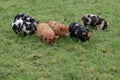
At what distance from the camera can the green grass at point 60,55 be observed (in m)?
5.64

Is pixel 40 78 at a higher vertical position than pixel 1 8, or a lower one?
lower

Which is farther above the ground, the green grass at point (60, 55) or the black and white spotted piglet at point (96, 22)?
the black and white spotted piglet at point (96, 22)

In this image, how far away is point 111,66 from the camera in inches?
233

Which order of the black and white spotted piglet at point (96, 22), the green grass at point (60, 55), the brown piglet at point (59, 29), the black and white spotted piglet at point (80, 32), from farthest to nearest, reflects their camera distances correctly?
the black and white spotted piglet at point (96, 22) → the brown piglet at point (59, 29) → the black and white spotted piglet at point (80, 32) → the green grass at point (60, 55)

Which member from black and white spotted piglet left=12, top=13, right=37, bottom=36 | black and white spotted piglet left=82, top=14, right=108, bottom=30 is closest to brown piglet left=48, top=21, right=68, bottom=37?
black and white spotted piglet left=12, top=13, right=37, bottom=36

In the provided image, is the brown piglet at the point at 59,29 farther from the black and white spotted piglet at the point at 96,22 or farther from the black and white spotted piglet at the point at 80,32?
the black and white spotted piglet at the point at 96,22

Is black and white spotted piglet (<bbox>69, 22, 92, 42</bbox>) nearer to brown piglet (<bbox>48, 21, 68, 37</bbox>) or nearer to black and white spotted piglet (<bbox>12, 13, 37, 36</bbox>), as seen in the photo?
brown piglet (<bbox>48, 21, 68, 37</bbox>)

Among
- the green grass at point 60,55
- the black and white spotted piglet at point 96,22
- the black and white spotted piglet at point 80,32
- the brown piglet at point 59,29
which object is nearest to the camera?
→ the green grass at point 60,55

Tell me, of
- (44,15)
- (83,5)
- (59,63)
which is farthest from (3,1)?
(59,63)

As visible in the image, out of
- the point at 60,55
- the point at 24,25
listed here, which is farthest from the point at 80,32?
the point at 24,25

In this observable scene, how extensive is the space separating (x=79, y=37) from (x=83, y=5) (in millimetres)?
2689

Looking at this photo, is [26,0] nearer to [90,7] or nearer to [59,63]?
[90,7]

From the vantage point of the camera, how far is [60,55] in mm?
6262

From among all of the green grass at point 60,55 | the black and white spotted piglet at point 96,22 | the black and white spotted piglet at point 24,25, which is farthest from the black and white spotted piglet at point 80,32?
the black and white spotted piglet at point 24,25
